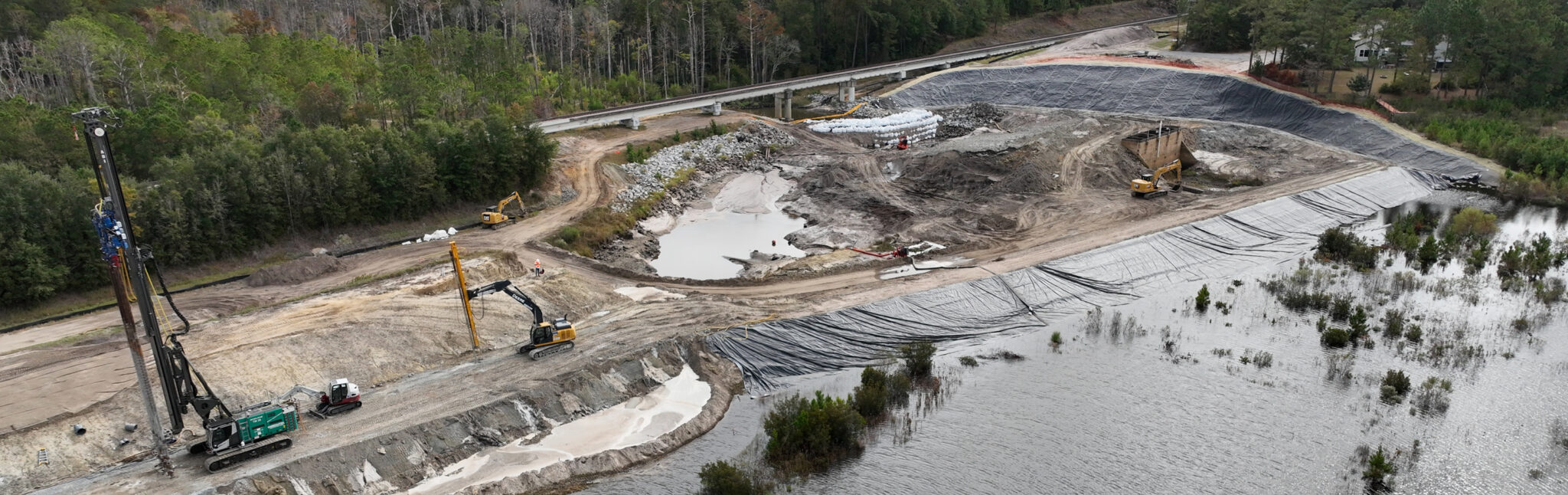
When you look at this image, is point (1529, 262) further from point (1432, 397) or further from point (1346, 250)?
point (1432, 397)

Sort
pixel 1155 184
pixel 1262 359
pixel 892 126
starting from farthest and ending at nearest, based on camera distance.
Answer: pixel 892 126
pixel 1155 184
pixel 1262 359

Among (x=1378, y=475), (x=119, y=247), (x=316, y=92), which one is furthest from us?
(x=316, y=92)

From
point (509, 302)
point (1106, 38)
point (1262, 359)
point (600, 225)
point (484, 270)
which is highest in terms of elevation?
point (1106, 38)

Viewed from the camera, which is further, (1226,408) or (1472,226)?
(1472,226)

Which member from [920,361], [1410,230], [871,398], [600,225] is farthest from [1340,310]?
[600,225]

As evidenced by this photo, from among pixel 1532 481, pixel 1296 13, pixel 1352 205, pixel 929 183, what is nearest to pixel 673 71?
pixel 929 183

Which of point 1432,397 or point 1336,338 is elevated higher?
point 1336,338

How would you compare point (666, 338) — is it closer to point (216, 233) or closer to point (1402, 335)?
point (216, 233)

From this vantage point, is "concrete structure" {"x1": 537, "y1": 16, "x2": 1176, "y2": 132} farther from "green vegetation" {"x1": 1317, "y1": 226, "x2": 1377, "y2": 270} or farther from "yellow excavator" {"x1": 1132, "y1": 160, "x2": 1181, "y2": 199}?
"green vegetation" {"x1": 1317, "y1": 226, "x2": 1377, "y2": 270}
